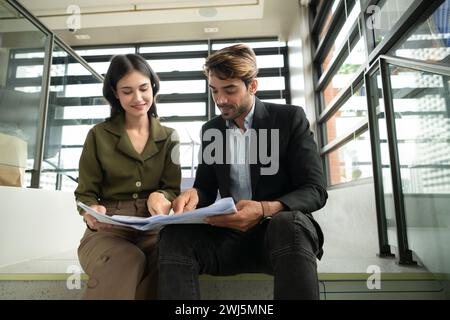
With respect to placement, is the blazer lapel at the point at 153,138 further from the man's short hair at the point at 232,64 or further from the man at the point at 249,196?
the man's short hair at the point at 232,64

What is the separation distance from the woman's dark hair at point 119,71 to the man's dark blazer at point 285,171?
281 mm

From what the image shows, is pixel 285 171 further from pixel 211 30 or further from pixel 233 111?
pixel 211 30

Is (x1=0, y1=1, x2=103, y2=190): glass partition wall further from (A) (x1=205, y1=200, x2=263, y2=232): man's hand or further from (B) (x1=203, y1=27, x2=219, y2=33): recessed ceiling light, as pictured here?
(B) (x1=203, y1=27, x2=219, y2=33): recessed ceiling light

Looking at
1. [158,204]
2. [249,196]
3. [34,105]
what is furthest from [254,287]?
[34,105]

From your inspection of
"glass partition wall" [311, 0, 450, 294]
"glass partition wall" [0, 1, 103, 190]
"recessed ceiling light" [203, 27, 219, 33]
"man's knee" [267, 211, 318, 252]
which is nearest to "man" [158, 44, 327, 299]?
"man's knee" [267, 211, 318, 252]

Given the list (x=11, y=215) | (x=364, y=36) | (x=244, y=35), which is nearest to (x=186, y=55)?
(x=244, y=35)

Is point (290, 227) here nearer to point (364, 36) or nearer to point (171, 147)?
point (171, 147)

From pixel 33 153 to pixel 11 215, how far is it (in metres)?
0.50

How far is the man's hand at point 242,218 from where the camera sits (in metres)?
0.71

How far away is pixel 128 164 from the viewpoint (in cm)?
99

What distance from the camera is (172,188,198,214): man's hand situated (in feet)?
2.83

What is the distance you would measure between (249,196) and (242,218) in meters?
0.24

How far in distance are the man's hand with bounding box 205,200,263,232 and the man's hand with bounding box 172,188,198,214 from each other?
166mm

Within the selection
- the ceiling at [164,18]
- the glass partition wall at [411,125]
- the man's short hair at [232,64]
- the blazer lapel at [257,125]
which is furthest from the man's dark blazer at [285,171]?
the ceiling at [164,18]
